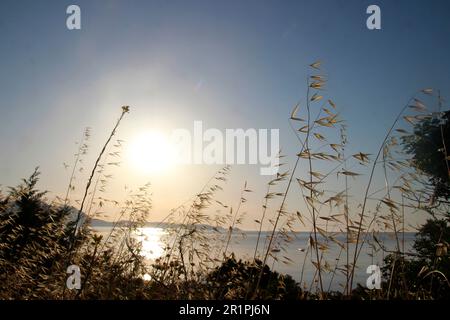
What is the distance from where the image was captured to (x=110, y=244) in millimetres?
4477

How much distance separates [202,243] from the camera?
12.5 feet

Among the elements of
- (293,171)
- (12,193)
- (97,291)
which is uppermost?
(293,171)

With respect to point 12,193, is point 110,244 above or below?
below

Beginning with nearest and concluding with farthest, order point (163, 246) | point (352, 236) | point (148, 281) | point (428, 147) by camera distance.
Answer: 1. point (352, 236)
2. point (148, 281)
3. point (163, 246)
4. point (428, 147)

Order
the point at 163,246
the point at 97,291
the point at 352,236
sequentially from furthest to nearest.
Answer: the point at 163,246, the point at 97,291, the point at 352,236

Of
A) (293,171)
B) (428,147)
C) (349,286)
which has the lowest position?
(349,286)

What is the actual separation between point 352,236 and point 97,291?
248 centimetres

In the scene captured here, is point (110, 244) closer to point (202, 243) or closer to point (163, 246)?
point (163, 246)

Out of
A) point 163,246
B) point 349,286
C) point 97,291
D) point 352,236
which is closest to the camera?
point 349,286
